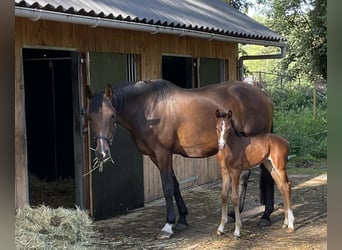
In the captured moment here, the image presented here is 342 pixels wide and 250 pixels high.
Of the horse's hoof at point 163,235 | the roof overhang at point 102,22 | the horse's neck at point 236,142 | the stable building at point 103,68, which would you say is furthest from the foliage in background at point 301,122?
the horse's hoof at point 163,235

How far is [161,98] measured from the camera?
5.41 metres

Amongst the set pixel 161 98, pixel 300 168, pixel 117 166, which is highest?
pixel 161 98

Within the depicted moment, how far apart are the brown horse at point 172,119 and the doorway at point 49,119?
279cm

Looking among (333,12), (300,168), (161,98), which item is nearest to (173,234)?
(161,98)

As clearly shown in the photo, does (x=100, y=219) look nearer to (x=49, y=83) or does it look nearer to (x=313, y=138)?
(x=49, y=83)

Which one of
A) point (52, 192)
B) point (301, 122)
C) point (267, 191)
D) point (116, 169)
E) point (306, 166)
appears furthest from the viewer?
point (301, 122)

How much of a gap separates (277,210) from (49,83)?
14.1 ft

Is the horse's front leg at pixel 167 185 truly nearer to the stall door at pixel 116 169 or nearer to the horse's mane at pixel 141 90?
the horse's mane at pixel 141 90

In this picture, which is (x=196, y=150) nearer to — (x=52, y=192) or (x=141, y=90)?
(x=141, y=90)

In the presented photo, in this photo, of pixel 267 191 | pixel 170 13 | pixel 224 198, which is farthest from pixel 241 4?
pixel 224 198

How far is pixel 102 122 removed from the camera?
15.5 feet

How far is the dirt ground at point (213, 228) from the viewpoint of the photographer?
4.89m

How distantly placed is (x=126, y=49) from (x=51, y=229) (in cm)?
298

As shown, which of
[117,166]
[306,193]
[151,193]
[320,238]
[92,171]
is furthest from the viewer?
[306,193]
